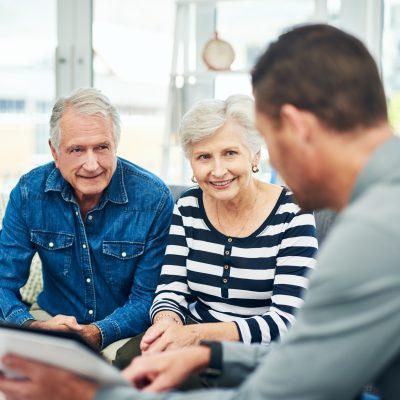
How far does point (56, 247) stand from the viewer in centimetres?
224

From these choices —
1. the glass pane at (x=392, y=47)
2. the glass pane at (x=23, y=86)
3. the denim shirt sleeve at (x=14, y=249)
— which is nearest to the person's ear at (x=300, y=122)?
the denim shirt sleeve at (x=14, y=249)

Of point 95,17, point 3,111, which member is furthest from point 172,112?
point 3,111

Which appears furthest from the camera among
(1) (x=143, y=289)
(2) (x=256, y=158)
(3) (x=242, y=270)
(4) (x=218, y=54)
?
(4) (x=218, y=54)

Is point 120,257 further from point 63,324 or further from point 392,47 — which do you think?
point 392,47

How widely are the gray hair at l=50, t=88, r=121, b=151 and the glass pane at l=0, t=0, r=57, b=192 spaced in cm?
183

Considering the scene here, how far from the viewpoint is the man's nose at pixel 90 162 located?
2121 millimetres

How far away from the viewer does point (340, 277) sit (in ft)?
2.89

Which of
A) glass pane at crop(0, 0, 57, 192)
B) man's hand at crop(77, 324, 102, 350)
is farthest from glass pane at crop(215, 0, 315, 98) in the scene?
man's hand at crop(77, 324, 102, 350)

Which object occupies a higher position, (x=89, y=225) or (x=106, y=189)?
(x=106, y=189)

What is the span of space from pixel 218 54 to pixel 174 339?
2.10 m

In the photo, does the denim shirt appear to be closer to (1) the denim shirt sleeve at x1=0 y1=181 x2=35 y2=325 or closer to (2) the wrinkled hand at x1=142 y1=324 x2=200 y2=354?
(1) the denim shirt sleeve at x1=0 y1=181 x2=35 y2=325

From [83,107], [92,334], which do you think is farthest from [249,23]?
[92,334]

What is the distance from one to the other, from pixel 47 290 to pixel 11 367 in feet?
4.09

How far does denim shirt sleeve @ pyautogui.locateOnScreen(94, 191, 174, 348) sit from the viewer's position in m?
2.11
